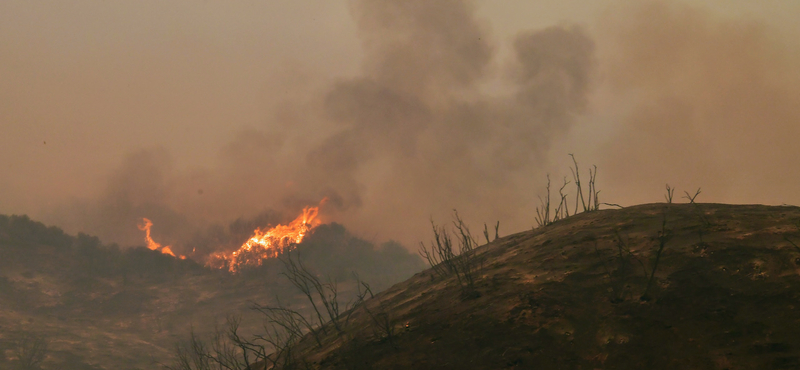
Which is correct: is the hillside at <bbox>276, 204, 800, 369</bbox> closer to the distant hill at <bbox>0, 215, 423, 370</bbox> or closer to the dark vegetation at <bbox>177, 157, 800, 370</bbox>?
the dark vegetation at <bbox>177, 157, 800, 370</bbox>

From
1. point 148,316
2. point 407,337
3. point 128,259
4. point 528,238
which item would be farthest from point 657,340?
point 128,259

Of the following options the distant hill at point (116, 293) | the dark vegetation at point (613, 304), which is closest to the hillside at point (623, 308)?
the dark vegetation at point (613, 304)

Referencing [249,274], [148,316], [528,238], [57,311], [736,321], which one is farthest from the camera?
[249,274]

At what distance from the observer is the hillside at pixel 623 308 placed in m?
5.52

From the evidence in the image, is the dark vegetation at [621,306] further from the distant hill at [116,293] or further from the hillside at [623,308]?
the distant hill at [116,293]

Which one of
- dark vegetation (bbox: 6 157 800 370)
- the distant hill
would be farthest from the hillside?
the distant hill

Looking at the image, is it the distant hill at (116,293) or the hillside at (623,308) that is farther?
the distant hill at (116,293)

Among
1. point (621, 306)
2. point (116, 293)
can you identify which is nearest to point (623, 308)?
point (621, 306)

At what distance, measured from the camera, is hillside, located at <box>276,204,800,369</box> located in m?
5.52

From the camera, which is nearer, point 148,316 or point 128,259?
point 148,316

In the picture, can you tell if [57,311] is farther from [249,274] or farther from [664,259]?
[664,259]

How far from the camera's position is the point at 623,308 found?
6.54m

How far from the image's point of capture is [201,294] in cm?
10469

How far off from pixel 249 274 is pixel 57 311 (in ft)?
134
